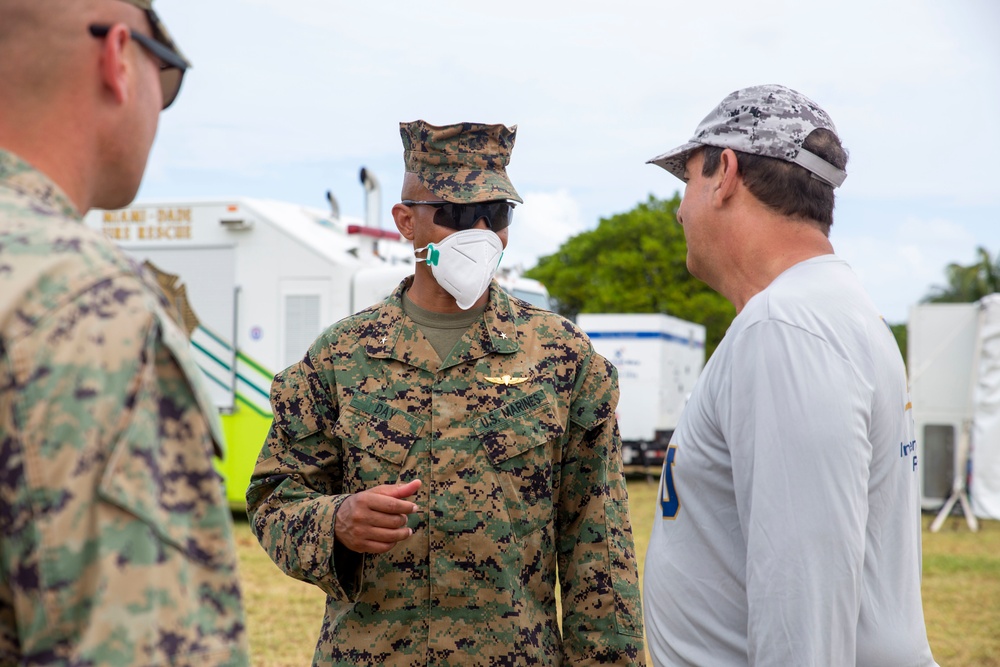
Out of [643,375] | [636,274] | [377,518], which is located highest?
[636,274]

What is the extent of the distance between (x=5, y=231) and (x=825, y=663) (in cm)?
144

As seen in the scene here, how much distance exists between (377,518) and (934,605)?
22.6 ft

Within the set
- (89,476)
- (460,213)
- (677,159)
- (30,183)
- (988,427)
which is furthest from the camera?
(988,427)

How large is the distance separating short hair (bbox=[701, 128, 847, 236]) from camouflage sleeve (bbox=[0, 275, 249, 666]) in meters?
1.36

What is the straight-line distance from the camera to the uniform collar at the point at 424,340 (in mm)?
2582

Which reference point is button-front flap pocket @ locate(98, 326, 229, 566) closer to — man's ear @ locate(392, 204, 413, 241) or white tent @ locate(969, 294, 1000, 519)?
man's ear @ locate(392, 204, 413, 241)

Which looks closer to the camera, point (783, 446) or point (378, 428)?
point (783, 446)

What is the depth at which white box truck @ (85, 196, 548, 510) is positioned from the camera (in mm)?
10141

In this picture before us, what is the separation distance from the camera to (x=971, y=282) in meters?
36.1

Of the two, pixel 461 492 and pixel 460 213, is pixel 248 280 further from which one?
pixel 461 492

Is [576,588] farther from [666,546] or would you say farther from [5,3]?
[5,3]

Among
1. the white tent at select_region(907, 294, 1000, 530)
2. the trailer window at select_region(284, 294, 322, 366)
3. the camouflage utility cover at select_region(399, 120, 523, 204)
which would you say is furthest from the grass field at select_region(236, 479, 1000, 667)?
the camouflage utility cover at select_region(399, 120, 523, 204)

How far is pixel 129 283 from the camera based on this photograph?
1.06 metres

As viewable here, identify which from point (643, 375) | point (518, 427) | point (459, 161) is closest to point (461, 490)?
point (518, 427)
